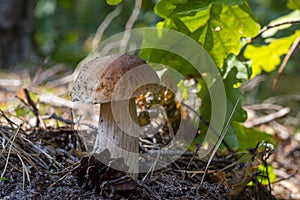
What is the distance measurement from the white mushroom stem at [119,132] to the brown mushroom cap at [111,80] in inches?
4.0

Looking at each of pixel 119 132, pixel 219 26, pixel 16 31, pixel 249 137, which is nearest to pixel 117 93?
pixel 119 132

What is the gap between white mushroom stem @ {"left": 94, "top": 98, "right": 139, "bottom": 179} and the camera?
129 centimetres

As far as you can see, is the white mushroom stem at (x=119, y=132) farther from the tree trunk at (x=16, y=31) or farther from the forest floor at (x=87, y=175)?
the tree trunk at (x=16, y=31)

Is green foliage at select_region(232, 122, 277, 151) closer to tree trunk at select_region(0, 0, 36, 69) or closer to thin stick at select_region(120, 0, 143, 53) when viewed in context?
thin stick at select_region(120, 0, 143, 53)

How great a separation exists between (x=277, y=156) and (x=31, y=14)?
10.6ft

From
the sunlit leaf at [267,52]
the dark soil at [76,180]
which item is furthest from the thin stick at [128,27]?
the dark soil at [76,180]

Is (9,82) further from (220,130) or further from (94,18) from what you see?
(94,18)

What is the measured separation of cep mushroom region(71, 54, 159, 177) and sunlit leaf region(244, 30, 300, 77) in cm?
87

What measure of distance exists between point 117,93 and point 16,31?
355cm

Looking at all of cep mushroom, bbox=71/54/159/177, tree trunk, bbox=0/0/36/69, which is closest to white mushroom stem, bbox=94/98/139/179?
cep mushroom, bbox=71/54/159/177

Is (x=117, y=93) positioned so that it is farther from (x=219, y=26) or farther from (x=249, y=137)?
(x=249, y=137)

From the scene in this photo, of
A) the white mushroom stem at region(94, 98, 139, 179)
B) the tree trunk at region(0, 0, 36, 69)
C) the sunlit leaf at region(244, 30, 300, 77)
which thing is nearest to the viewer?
the white mushroom stem at region(94, 98, 139, 179)

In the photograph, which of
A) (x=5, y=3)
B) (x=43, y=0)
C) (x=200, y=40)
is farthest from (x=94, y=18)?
(x=200, y=40)

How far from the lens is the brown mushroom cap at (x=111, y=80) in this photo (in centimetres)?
117
